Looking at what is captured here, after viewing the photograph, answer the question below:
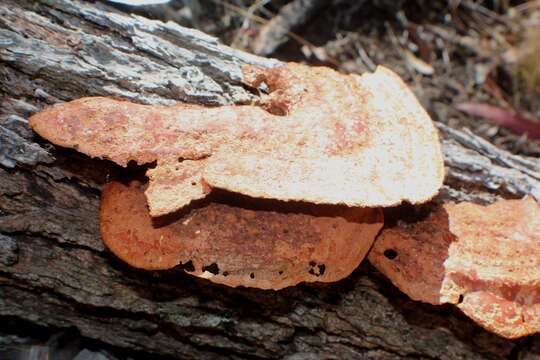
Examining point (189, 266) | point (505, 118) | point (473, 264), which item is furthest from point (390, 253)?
point (505, 118)

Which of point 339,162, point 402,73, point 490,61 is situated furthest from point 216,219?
point 490,61

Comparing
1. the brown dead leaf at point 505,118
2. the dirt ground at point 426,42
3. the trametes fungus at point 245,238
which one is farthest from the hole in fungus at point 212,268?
the brown dead leaf at point 505,118

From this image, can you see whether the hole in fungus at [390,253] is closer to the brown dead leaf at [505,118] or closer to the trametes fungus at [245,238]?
the trametes fungus at [245,238]

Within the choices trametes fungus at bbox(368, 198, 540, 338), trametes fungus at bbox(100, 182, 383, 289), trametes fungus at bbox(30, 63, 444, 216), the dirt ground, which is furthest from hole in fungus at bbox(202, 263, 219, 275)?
the dirt ground

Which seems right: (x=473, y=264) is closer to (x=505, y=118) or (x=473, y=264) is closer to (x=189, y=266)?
(x=189, y=266)

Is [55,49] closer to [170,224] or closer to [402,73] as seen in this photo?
[170,224]

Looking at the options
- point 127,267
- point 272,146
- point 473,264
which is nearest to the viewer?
point 272,146

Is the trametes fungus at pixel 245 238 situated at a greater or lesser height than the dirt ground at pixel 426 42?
lesser
